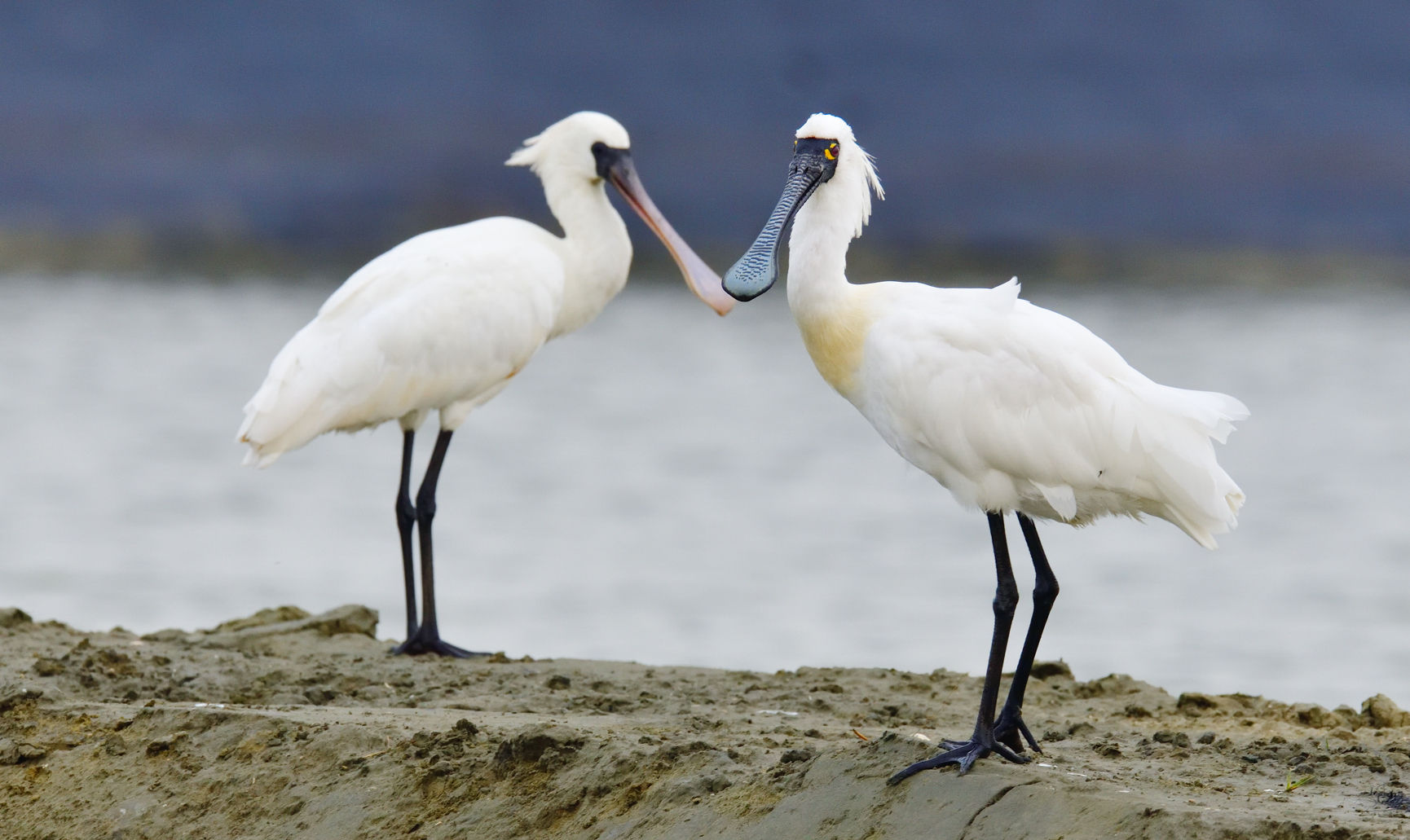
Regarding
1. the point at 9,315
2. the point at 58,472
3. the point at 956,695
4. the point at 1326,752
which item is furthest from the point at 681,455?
the point at 9,315

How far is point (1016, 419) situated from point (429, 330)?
4.43 meters

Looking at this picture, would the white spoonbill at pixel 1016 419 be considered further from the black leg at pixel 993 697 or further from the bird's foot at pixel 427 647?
the bird's foot at pixel 427 647

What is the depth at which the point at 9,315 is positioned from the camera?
Answer: 4316cm

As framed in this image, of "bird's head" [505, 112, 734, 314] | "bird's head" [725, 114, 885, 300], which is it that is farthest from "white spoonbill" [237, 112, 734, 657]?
"bird's head" [725, 114, 885, 300]

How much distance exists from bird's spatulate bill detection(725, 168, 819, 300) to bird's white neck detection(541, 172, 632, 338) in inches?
140

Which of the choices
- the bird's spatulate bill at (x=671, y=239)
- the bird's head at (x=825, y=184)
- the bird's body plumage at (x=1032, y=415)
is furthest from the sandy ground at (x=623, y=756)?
the bird's spatulate bill at (x=671, y=239)

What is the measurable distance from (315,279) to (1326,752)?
5141 centimetres

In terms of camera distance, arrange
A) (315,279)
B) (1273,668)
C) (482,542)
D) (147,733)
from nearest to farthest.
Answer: (147,733)
(1273,668)
(482,542)
(315,279)

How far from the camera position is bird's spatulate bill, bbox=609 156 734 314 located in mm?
10695

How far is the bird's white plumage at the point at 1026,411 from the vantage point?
6590 millimetres

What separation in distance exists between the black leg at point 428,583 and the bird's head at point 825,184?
3.28m

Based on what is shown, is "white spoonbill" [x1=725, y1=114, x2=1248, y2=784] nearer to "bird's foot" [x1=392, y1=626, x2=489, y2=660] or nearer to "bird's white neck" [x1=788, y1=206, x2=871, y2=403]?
"bird's white neck" [x1=788, y1=206, x2=871, y2=403]

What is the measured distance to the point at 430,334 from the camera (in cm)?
1016

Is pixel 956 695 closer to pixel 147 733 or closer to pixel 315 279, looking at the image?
pixel 147 733
